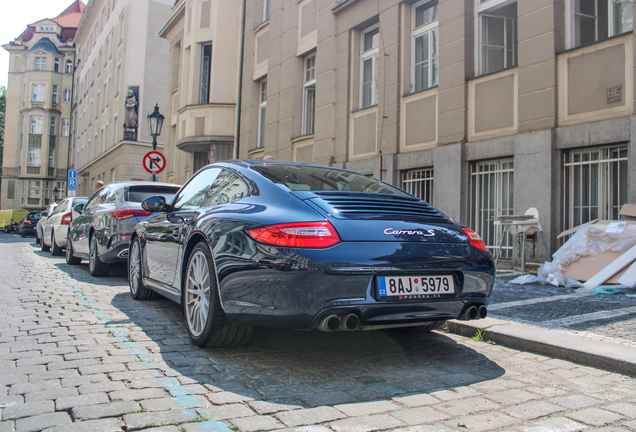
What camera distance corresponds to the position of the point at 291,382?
10.7 ft

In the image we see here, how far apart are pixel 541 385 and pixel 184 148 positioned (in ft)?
68.4

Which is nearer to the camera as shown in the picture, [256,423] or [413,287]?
[256,423]

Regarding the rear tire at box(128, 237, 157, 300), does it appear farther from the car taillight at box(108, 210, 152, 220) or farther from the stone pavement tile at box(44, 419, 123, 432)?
the stone pavement tile at box(44, 419, 123, 432)

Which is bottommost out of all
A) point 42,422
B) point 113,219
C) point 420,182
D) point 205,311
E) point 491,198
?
point 42,422

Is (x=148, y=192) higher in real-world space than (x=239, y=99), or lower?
lower

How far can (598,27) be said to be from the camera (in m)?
8.94

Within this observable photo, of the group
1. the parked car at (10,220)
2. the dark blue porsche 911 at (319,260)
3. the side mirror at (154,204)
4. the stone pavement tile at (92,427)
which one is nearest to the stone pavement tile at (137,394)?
Result: the stone pavement tile at (92,427)

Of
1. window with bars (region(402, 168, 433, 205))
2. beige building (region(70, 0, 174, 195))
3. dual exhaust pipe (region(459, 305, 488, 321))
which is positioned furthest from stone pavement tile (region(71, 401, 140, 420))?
beige building (region(70, 0, 174, 195))

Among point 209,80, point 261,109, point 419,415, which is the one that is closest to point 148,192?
point 419,415

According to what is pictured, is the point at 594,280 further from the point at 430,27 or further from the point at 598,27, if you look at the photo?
the point at 430,27

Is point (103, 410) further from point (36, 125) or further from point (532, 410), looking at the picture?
point (36, 125)

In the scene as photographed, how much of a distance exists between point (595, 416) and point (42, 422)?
2651 millimetres

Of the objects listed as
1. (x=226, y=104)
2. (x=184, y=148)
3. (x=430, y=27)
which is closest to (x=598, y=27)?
(x=430, y=27)

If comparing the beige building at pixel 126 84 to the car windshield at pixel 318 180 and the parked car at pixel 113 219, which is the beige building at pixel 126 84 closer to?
the parked car at pixel 113 219
